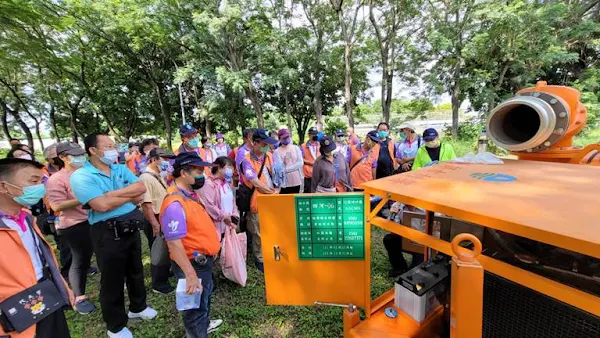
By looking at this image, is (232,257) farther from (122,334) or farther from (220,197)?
(122,334)

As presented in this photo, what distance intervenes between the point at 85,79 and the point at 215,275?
22587 millimetres

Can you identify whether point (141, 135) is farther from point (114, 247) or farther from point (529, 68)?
point (529, 68)

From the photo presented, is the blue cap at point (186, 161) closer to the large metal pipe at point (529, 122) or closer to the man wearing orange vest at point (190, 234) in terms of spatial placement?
the man wearing orange vest at point (190, 234)

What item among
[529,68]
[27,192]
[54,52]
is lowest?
[27,192]

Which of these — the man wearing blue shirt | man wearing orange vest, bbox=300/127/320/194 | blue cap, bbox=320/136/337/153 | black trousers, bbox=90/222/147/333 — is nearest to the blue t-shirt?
the man wearing blue shirt

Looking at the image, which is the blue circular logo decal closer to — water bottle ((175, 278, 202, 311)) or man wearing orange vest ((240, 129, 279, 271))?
water bottle ((175, 278, 202, 311))

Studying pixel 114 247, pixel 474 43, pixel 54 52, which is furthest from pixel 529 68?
pixel 54 52

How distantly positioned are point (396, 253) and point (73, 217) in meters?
4.10

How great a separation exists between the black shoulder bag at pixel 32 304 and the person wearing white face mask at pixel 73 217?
146 centimetres

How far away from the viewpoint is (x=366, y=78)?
22.6m

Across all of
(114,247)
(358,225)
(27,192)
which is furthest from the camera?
(114,247)

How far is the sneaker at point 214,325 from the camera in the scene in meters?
3.14

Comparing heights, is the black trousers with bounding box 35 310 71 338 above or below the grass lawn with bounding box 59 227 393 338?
above

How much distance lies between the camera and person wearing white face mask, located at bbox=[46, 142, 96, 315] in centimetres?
322
